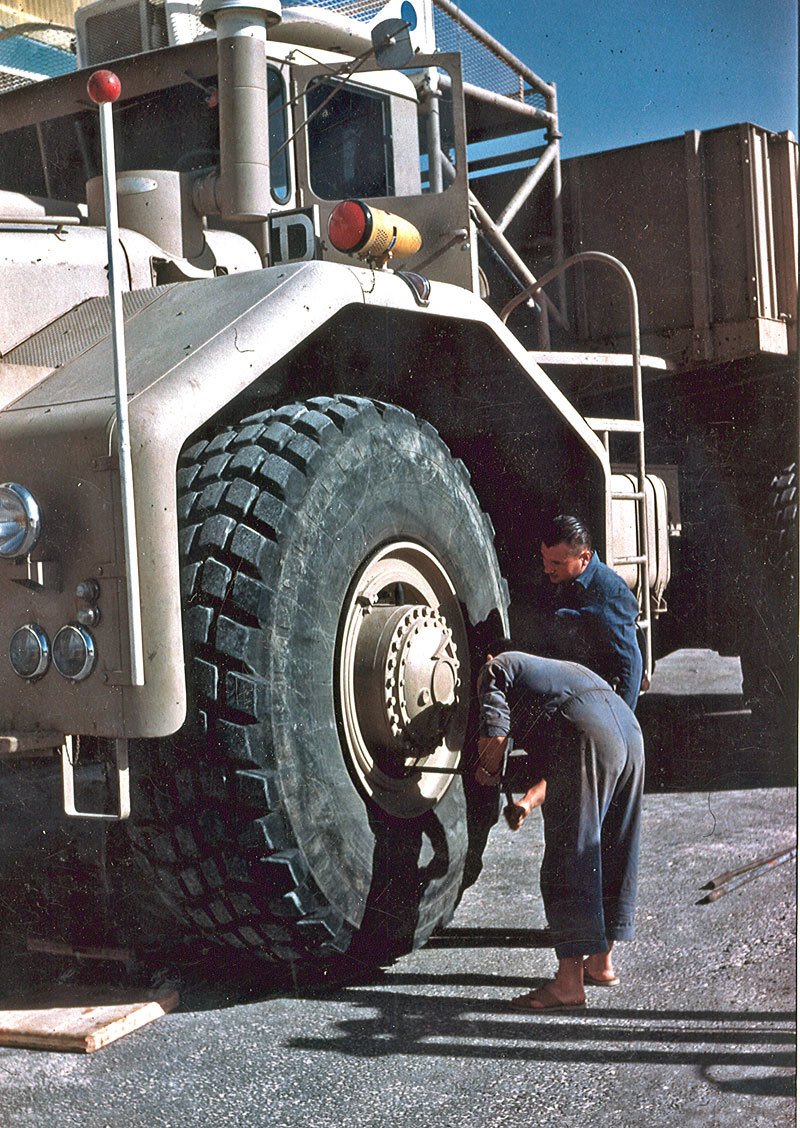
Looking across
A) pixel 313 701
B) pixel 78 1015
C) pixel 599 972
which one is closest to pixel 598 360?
pixel 313 701

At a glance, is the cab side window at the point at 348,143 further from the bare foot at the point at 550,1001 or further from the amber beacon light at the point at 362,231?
the bare foot at the point at 550,1001

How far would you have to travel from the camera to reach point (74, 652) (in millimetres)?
2988

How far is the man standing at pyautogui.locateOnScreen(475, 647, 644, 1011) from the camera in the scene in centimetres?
339

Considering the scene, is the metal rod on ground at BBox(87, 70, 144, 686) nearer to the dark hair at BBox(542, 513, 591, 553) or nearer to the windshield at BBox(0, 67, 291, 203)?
the dark hair at BBox(542, 513, 591, 553)

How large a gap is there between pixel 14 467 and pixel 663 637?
11.9ft

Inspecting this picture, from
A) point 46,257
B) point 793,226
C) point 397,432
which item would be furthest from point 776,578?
point 46,257

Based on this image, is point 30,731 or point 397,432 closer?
point 30,731

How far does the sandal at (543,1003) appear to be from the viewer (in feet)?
10.6

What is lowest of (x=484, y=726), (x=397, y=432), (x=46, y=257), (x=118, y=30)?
(x=484, y=726)

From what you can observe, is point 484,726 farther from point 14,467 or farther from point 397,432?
point 14,467

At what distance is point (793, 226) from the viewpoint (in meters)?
5.70

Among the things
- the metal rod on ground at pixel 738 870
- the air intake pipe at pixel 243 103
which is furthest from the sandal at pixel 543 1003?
the air intake pipe at pixel 243 103

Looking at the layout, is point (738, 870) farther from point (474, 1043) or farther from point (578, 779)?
point (474, 1043)

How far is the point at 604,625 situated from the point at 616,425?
1.37 metres
